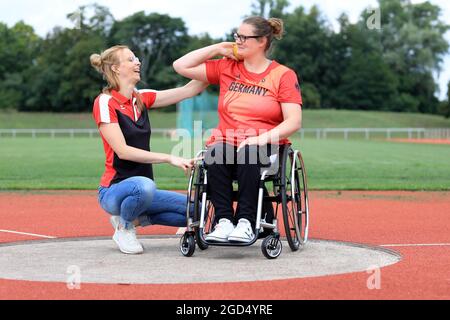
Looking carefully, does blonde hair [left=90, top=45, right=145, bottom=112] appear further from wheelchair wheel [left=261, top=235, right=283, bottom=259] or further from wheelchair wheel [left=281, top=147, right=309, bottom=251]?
wheelchair wheel [left=261, top=235, right=283, bottom=259]

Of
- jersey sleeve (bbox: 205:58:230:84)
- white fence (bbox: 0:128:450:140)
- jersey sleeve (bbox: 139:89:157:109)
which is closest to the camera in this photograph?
jersey sleeve (bbox: 205:58:230:84)

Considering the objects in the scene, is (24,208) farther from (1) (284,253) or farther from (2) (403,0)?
(2) (403,0)

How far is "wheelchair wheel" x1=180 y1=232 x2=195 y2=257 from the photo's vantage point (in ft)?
19.8

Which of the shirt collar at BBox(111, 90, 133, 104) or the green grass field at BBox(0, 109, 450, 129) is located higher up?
the shirt collar at BBox(111, 90, 133, 104)

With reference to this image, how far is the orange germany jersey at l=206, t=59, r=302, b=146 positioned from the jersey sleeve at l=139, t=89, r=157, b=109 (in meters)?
0.68

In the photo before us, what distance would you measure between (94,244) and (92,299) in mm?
2464

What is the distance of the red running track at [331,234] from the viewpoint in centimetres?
468

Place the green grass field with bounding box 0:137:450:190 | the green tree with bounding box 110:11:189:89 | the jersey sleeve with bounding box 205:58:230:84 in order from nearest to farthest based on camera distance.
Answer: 1. the jersey sleeve with bounding box 205:58:230:84
2. the green grass field with bounding box 0:137:450:190
3. the green tree with bounding box 110:11:189:89

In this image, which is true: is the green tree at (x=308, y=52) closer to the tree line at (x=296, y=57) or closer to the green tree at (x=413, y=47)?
the tree line at (x=296, y=57)

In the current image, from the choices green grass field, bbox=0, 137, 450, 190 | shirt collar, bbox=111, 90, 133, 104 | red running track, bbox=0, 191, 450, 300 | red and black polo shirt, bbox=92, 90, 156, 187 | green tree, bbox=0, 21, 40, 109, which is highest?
green tree, bbox=0, 21, 40, 109

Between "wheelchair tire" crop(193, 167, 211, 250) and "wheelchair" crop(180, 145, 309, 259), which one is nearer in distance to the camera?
"wheelchair" crop(180, 145, 309, 259)

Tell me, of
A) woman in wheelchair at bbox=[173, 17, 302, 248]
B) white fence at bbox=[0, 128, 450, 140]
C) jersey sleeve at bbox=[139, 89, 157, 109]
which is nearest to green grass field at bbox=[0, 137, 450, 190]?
jersey sleeve at bbox=[139, 89, 157, 109]

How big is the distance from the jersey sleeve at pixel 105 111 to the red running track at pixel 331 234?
5.26 ft

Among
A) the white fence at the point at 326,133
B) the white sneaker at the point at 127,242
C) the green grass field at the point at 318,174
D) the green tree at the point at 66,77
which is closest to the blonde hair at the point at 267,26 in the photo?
the white sneaker at the point at 127,242
